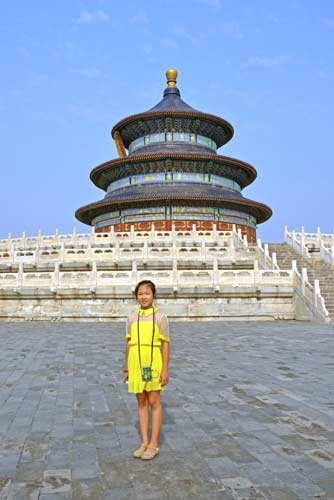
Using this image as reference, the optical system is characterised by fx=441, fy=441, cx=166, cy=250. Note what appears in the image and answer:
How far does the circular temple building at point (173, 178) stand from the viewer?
39938mm

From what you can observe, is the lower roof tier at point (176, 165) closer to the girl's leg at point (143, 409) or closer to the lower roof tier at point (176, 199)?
the lower roof tier at point (176, 199)

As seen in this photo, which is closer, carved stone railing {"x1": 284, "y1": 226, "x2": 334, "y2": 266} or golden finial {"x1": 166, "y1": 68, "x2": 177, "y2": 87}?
carved stone railing {"x1": 284, "y1": 226, "x2": 334, "y2": 266}

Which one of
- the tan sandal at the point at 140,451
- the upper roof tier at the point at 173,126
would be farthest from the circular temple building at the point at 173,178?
the tan sandal at the point at 140,451

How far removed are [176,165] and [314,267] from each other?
22143 millimetres

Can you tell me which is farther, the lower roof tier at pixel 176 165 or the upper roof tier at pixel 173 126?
the upper roof tier at pixel 173 126

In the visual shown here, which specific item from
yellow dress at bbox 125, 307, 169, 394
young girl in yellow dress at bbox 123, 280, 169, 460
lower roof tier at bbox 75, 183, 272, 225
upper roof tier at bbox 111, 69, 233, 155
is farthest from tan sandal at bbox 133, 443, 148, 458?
upper roof tier at bbox 111, 69, 233, 155

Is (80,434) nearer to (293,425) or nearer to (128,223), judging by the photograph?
(293,425)

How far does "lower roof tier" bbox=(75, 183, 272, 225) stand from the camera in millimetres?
39031

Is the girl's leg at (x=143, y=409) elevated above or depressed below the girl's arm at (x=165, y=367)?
below

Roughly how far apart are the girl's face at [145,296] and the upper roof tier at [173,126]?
42.1m

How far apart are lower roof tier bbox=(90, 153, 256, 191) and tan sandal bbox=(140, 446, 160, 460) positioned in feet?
126

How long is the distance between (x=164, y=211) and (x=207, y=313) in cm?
2189

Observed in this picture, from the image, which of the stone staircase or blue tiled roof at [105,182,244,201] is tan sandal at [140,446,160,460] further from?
blue tiled roof at [105,182,244,201]

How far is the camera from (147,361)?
13.7ft
